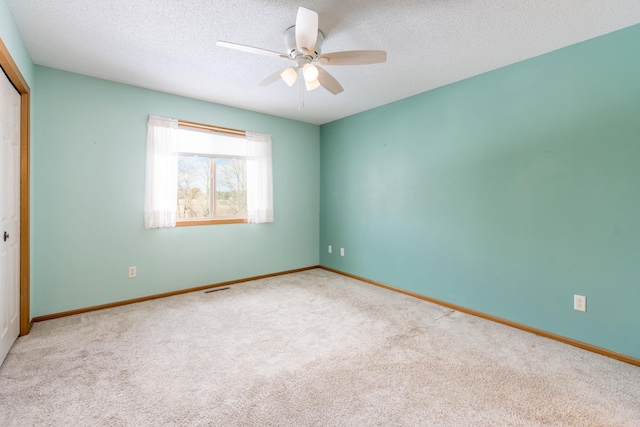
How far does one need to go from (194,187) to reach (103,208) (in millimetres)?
1003

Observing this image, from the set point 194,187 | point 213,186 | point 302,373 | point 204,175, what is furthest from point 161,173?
point 302,373

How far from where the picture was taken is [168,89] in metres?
3.36

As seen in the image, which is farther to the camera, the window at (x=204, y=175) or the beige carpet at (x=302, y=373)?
the window at (x=204, y=175)

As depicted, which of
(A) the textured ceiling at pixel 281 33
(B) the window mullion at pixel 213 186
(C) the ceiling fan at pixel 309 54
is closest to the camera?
(C) the ceiling fan at pixel 309 54

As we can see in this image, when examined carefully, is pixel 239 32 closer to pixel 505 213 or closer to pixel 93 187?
pixel 93 187

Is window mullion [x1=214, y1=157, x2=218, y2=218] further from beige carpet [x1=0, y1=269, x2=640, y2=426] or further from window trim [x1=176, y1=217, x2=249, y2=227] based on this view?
beige carpet [x1=0, y1=269, x2=640, y2=426]

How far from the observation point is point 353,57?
1994 mm

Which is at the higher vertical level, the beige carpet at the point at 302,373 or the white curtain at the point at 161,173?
the white curtain at the point at 161,173

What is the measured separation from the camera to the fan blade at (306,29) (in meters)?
1.63

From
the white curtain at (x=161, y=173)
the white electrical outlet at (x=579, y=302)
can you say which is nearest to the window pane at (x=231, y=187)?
the white curtain at (x=161, y=173)

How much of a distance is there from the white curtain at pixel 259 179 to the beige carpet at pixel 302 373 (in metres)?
1.58

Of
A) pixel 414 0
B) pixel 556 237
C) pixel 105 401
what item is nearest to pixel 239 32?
pixel 414 0

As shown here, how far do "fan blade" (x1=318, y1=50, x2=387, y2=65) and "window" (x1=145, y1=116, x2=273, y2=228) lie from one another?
2296 millimetres

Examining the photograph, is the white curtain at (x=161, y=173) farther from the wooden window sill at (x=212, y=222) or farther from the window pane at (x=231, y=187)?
the window pane at (x=231, y=187)
